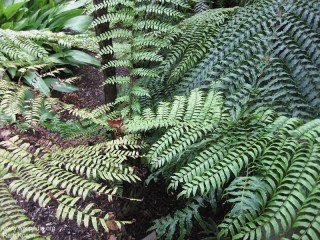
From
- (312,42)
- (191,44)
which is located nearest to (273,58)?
(312,42)

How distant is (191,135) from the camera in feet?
4.95

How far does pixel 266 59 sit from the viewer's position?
1.82m

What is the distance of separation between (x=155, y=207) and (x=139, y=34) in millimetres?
1165

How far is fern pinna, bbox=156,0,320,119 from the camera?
173 centimetres

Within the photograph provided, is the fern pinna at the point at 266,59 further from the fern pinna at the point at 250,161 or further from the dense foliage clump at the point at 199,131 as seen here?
the fern pinna at the point at 250,161

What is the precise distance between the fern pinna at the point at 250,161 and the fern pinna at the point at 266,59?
182 millimetres

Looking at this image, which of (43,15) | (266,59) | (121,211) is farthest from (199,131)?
(43,15)

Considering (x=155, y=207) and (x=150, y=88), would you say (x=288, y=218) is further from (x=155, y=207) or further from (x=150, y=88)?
(x=150, y=88)

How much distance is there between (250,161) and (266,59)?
678 mm

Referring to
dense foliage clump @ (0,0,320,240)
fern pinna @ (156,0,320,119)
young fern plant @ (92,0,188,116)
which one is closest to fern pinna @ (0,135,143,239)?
dense foliage clump @ (0,0,320,240)

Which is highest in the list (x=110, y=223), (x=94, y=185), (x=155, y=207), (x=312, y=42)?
(x=312, y=42)

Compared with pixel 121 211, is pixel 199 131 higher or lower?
higher

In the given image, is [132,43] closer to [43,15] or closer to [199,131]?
[199,131]

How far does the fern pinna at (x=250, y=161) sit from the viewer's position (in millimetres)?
1137
